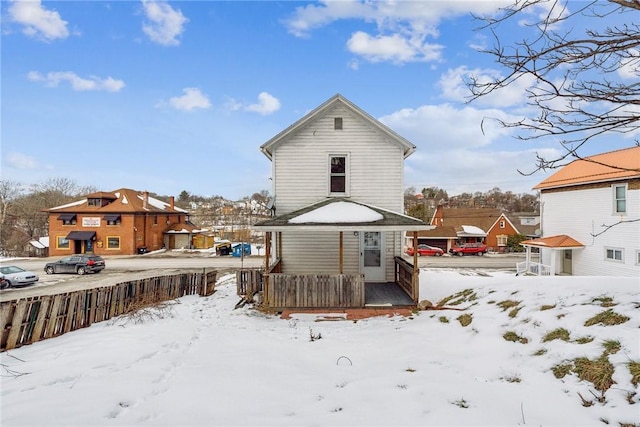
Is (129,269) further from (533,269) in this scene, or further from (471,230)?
(471,230)

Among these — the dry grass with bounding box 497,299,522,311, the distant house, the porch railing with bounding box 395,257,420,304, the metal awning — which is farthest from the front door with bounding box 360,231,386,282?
the metal awning

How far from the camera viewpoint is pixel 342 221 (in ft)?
30.0

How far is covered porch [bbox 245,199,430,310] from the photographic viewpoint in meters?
9.04

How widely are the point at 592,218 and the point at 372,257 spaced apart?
1365 cm

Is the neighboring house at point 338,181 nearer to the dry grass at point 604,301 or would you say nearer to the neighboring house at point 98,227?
the dry grass at point 604,301

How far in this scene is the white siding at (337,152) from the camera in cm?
1188

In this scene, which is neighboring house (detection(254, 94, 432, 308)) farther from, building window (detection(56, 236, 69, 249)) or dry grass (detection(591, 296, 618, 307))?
building window (detection(56, 236, 69, 249))

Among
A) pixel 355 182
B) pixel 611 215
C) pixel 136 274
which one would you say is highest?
pixel 355 182

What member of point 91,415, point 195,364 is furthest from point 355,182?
point 91,415

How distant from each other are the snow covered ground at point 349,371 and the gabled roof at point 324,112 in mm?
6552

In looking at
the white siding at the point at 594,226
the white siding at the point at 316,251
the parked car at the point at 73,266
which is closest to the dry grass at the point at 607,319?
the white siding at the point at 316,251

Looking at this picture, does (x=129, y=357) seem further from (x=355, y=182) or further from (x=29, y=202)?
(x=29, y=202)

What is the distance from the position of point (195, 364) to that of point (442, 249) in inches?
1383

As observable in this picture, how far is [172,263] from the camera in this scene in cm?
2628
